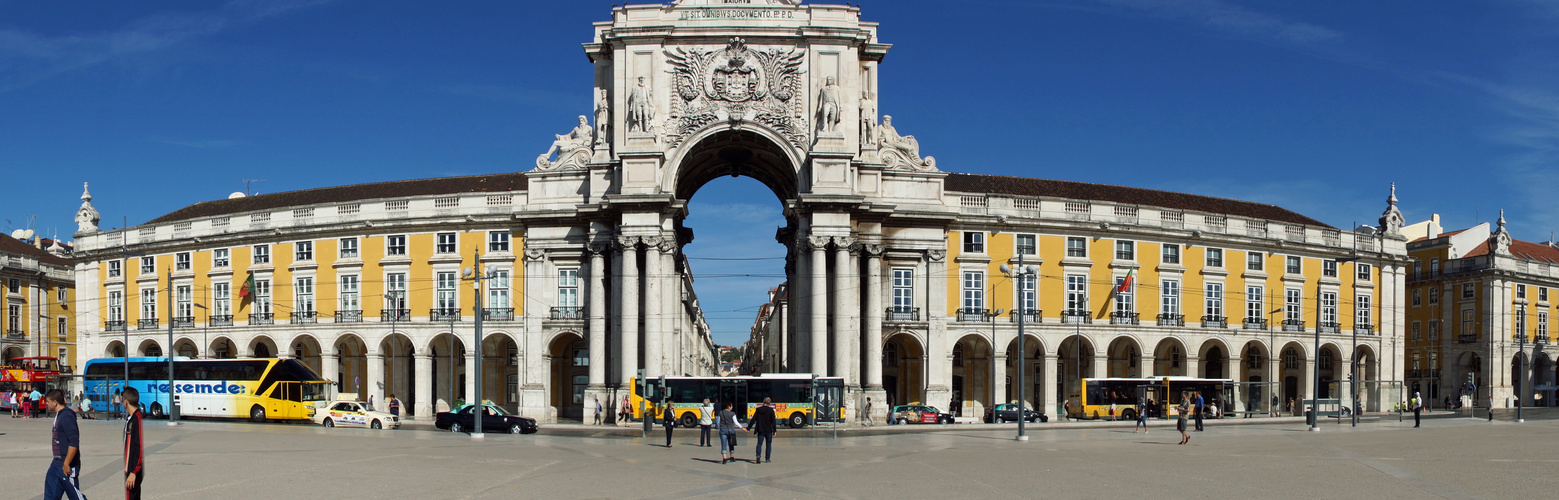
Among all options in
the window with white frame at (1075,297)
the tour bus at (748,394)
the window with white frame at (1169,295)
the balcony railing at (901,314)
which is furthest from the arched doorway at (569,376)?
the window with white frame at (1169,295)

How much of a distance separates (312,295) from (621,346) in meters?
19.8

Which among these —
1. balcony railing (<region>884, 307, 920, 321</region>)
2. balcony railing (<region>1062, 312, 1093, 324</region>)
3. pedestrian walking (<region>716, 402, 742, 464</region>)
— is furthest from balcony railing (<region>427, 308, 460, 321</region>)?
pedestrian walking (<region>716, 402, 742, 464</region>)

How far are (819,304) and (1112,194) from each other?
26.0m

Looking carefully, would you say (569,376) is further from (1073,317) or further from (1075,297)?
(1075,297)

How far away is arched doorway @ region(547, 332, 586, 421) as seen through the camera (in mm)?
70000

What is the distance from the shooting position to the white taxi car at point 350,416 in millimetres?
55375

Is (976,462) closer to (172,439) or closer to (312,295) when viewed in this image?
(172,439)

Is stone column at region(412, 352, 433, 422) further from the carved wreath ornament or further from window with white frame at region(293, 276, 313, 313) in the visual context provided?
the carved wreath ornament

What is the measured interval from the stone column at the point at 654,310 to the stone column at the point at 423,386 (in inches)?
526

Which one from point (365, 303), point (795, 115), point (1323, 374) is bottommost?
point (1323, 374)

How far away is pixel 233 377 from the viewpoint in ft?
194

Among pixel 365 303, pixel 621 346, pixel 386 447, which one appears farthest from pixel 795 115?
pixel 386 447

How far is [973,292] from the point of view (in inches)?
2726

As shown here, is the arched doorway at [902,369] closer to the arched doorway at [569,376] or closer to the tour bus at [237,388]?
the arched doorway at [569,376]
